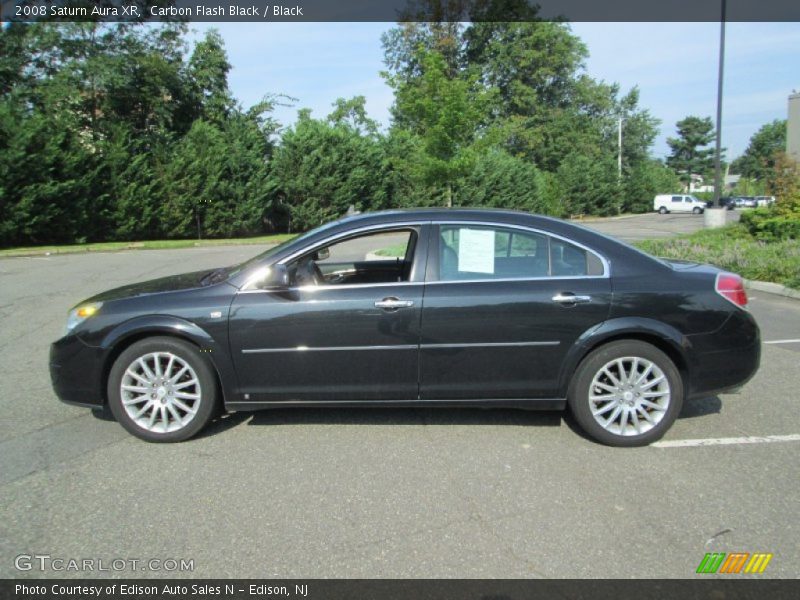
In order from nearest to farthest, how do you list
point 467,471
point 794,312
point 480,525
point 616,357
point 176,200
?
point 480,525
point 467,471
point 616,357
point 794,312
point 176,200

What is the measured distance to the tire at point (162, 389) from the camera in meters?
4.23

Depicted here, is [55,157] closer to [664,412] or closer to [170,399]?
[170,399]

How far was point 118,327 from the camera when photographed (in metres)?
4.23

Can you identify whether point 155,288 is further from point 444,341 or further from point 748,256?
point 748,256

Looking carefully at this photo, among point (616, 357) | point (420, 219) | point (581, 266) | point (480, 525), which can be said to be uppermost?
point (420, 219)

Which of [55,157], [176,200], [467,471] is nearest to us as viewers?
Answer: [467,471]

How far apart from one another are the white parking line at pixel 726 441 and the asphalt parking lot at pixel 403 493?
20 millimetres

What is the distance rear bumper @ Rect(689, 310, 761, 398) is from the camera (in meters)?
4.19

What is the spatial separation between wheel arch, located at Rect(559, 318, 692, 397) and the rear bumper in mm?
78

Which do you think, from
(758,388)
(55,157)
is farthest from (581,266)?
(55,157)

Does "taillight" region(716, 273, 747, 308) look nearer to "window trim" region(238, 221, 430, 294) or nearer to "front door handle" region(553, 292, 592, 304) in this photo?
"front door handle" region(553, 292, 592, 304)

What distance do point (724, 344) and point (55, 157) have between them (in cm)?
2362

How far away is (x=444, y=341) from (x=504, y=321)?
435 millimetres
